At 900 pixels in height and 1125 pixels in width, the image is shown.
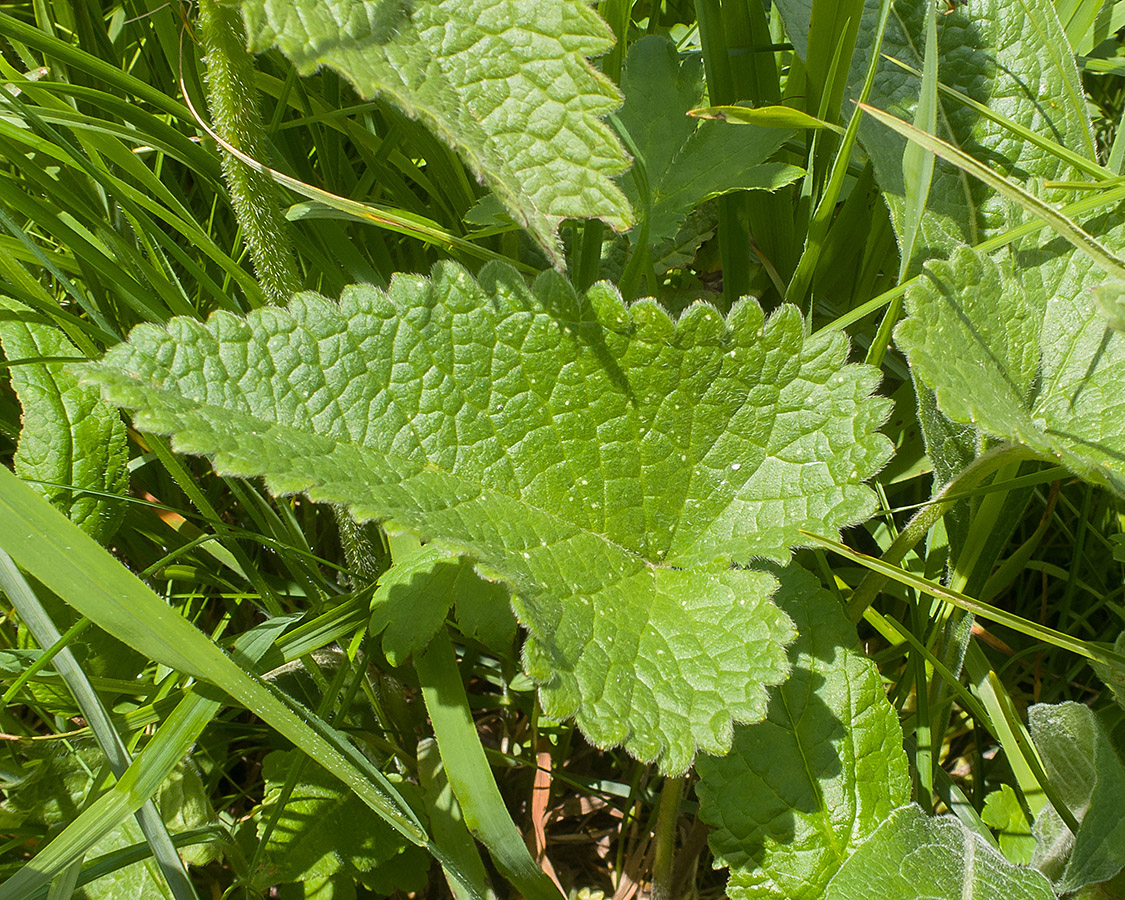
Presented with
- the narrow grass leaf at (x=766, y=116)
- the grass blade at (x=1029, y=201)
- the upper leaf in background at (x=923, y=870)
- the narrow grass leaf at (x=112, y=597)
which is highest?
the narrow grass leaf at (x=766, y=116)

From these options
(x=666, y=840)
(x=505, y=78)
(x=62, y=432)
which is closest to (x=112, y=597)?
(x=62, y=432)

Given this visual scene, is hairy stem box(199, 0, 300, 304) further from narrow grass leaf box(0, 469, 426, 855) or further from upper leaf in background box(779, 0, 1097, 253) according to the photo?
upper leaf in background box(779, 0, 1097, 253)

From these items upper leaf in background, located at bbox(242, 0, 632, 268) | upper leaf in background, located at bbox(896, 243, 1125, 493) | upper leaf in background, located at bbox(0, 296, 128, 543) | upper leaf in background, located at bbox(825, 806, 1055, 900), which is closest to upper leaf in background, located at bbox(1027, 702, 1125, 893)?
upper leaf in background, located at bbox(825, 806, 1055, 900)

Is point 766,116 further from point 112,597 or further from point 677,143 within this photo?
point 112,597

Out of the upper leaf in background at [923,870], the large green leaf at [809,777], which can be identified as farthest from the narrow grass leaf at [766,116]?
the upper leaf in background at [923,870]

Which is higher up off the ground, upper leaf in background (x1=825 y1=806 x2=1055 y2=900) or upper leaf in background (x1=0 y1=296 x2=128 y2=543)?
upper leaf in background (x1=0 y1=296 x2=128 y2=543)

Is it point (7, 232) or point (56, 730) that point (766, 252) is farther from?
point (56, 730)

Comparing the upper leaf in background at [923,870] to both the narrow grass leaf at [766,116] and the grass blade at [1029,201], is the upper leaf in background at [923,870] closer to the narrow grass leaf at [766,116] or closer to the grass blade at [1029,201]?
the grass blade at [1029,201]
